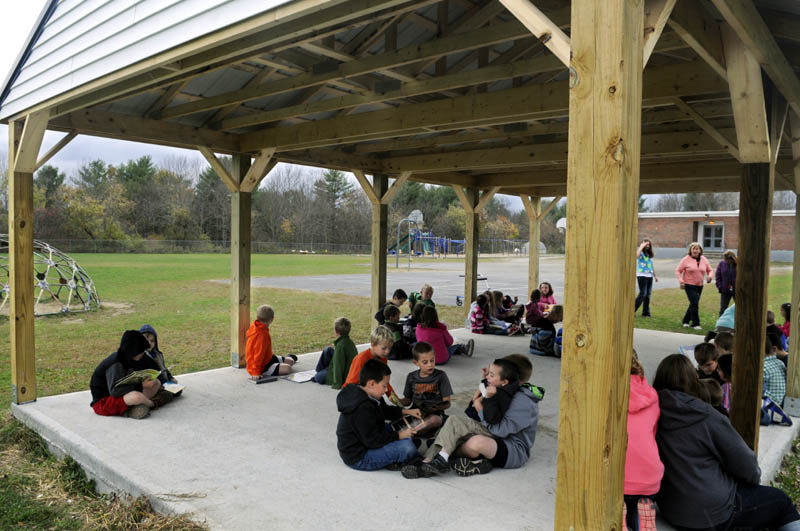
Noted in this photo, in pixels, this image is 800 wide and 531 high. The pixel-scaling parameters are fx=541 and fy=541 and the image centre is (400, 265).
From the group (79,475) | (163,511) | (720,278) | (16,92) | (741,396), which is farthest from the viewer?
(720,278)

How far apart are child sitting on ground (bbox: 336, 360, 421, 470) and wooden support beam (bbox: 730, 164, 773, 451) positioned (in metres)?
2.41

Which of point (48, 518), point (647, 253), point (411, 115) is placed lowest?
point (48, 518)

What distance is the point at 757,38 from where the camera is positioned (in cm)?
305

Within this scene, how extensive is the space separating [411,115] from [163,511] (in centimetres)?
422

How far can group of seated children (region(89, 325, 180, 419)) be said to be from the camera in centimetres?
489

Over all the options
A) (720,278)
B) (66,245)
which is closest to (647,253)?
(720,278)

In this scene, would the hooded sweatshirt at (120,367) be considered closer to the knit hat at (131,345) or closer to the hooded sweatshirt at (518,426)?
the knit hat at (131,345)

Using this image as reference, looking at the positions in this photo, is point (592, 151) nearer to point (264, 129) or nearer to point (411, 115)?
point (411, 115)

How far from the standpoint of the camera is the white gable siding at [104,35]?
3197 mm

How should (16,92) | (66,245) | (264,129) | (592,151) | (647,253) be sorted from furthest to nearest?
(66,245), (647,253), (264,129), (16,92), (592,151)

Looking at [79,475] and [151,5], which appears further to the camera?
[79,475]

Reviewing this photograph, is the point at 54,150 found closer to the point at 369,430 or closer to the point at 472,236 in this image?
the point at 369,430

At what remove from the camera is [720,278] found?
34.2 feet

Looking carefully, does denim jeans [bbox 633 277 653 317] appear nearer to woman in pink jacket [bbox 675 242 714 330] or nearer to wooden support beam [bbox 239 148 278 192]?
woman in pink jacket [bbox 675 242 714 330]
